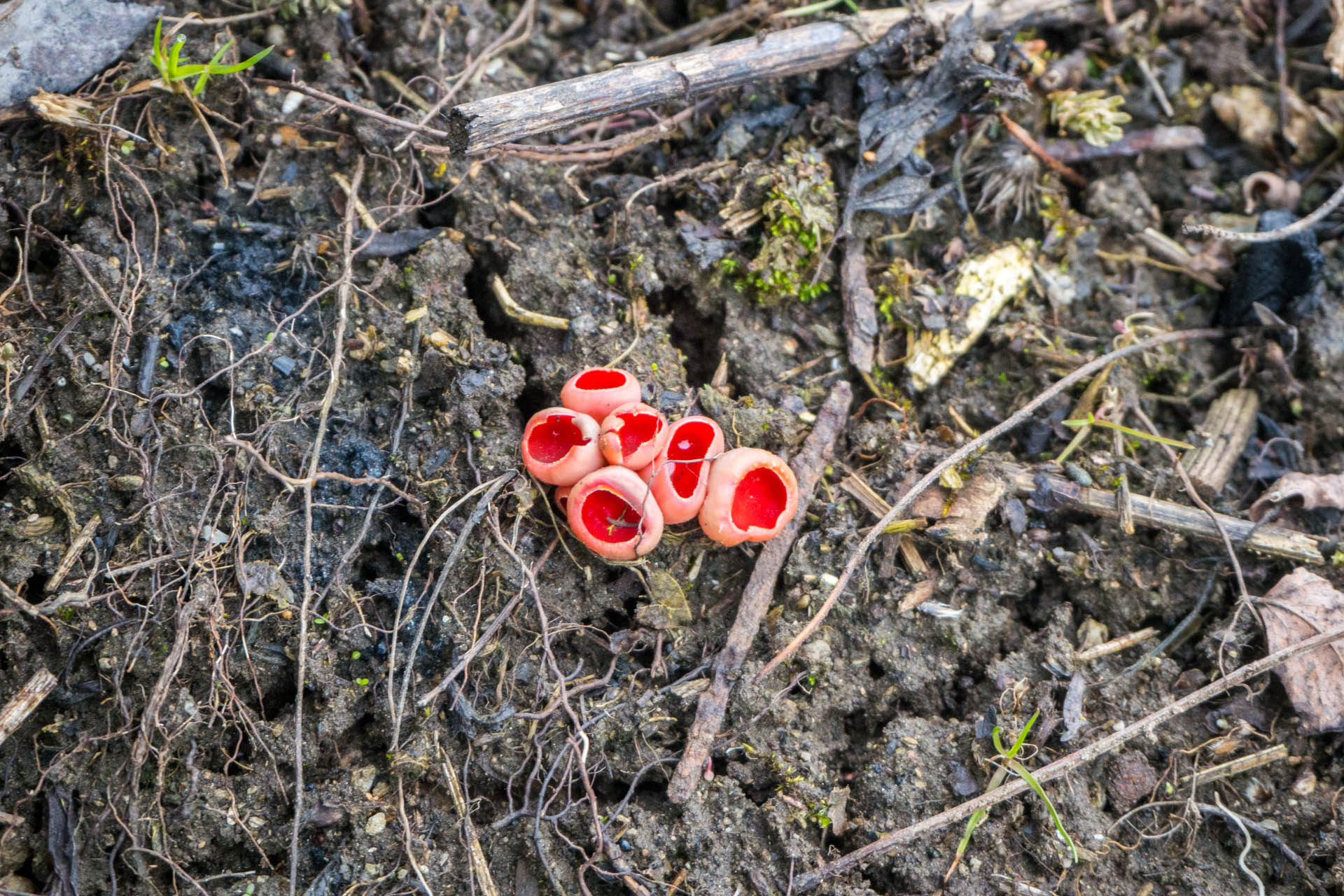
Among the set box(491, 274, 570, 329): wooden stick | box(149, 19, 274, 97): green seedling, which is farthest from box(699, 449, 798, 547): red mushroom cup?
box(149, 19, 274, 97): green seedling

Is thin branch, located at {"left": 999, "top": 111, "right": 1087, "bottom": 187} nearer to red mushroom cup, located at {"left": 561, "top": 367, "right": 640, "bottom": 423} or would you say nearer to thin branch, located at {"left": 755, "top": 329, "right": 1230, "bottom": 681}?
thin branch, located at {"left": 755, "top": 329, "right": 1230, "bottom": 681}

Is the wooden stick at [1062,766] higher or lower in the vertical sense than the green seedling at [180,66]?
lower

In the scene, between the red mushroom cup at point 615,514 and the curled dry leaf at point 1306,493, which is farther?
the curled dry leaf at point 1306,493

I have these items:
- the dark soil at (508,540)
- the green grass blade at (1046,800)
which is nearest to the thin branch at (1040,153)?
the dark soil at (508,540)

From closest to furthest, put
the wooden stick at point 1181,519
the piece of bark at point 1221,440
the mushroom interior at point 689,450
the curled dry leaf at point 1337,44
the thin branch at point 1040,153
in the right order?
the mushroom interior at point 689,450, the wooden stick at point 1181,519, the piece of bark at point 1221,440, the thin branch at point 1040,153, the curled dry leaf at point 1337,44

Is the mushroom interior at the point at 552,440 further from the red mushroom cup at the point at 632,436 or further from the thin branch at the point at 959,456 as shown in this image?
the thin branch at the point at 959,456

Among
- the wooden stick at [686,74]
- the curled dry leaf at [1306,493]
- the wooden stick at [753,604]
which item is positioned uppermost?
the wooden stick at [686,74]

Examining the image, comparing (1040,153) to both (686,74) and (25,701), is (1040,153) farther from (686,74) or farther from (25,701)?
(25,701)
